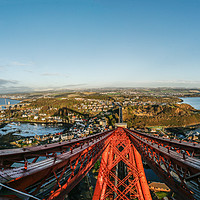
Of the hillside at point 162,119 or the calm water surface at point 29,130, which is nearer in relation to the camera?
the calm water surface at point 29,130

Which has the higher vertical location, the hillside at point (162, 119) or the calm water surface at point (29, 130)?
the hillside at point (162, 119)

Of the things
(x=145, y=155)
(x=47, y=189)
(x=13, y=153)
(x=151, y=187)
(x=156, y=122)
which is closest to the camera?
(x=13, y=153)

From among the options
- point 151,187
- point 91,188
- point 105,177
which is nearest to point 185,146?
point 105,177

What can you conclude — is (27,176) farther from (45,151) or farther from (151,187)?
(151,187)

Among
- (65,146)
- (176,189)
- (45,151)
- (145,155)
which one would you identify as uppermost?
(45,151)

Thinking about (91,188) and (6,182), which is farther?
(91,188)

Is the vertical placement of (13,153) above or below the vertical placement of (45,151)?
above

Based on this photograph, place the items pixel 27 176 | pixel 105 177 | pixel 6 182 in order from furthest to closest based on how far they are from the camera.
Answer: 1. pixel 105 177
2. pixel 27 176
3. pixel 6 182

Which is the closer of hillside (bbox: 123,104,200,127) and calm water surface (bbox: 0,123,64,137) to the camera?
calm water surface (bbox: 0,123,64,137)

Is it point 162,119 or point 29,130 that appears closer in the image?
point 29,130

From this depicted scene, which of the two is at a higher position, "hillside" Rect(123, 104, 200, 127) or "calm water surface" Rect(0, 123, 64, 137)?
"hillside" Rect(123, 104, 200, 127)

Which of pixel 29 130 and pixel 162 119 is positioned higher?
pixel 162 119
